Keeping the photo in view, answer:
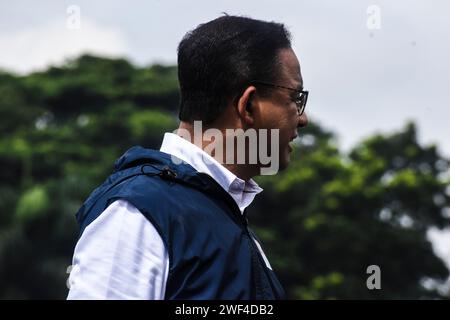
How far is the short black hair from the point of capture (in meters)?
2.17

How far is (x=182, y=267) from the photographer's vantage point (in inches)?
72.8

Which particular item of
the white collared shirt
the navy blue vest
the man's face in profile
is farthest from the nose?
the white collared shirt

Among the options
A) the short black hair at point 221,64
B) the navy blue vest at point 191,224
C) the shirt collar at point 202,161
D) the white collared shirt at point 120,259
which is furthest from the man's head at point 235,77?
the white collared shirt at point 120,259

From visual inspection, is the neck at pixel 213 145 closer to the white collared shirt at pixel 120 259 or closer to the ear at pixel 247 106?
the ear at pixel 247 106

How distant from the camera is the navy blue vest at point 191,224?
6.07 feet

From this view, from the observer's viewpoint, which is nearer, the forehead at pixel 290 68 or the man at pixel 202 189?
the man at pixel 202 189

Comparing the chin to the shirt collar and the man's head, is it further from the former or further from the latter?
the shirt collar

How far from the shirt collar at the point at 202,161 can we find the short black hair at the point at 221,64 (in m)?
0.10

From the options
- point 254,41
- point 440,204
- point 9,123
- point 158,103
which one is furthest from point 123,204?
point 158,103

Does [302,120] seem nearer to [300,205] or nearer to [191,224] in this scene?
[191,224]

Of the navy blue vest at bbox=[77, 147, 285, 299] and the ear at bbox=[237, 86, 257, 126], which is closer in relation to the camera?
the navy blue vest at bbox=[77, 147, 285, 299]

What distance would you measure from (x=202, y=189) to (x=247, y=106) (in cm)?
28

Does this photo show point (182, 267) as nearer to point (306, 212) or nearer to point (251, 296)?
point (251, 296)

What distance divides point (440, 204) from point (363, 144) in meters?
3.10
